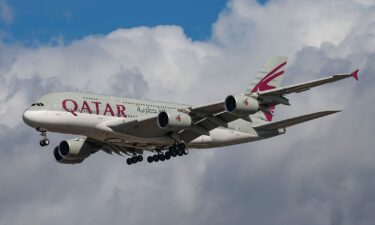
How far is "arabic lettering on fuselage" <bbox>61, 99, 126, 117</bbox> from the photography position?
70375mm

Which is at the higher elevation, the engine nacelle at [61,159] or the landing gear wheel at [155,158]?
the engine nacelle at [61,159]

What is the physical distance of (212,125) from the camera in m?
74.1

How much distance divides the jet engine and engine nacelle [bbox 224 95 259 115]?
49.4 feet

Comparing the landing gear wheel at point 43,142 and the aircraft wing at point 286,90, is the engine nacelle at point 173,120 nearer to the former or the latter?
the aircraft wing at point 286,90

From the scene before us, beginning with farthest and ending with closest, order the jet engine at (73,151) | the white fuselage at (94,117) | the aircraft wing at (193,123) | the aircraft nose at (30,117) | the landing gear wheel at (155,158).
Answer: the jet engine at (73,151)
the landing gear wheel at (155,158)
the aircraft wing at (193,123)
the white fuselage at (94,117)
the aircraft nose at (30,117)

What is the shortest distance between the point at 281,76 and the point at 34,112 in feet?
81.0

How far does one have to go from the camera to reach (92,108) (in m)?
71.2

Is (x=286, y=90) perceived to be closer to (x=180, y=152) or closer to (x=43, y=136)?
(x=180, y=152)

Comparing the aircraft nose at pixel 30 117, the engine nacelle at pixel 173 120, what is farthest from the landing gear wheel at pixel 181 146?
the aircraft nose at pixel 30 117

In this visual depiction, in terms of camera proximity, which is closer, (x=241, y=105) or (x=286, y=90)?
(x=286, y=90)

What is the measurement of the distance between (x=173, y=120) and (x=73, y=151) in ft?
39.2

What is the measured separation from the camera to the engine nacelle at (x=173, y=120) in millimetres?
70562

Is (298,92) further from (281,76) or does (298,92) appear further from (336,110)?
(281,76)

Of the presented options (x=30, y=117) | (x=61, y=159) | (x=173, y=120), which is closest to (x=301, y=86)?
(x=173, y=120)
